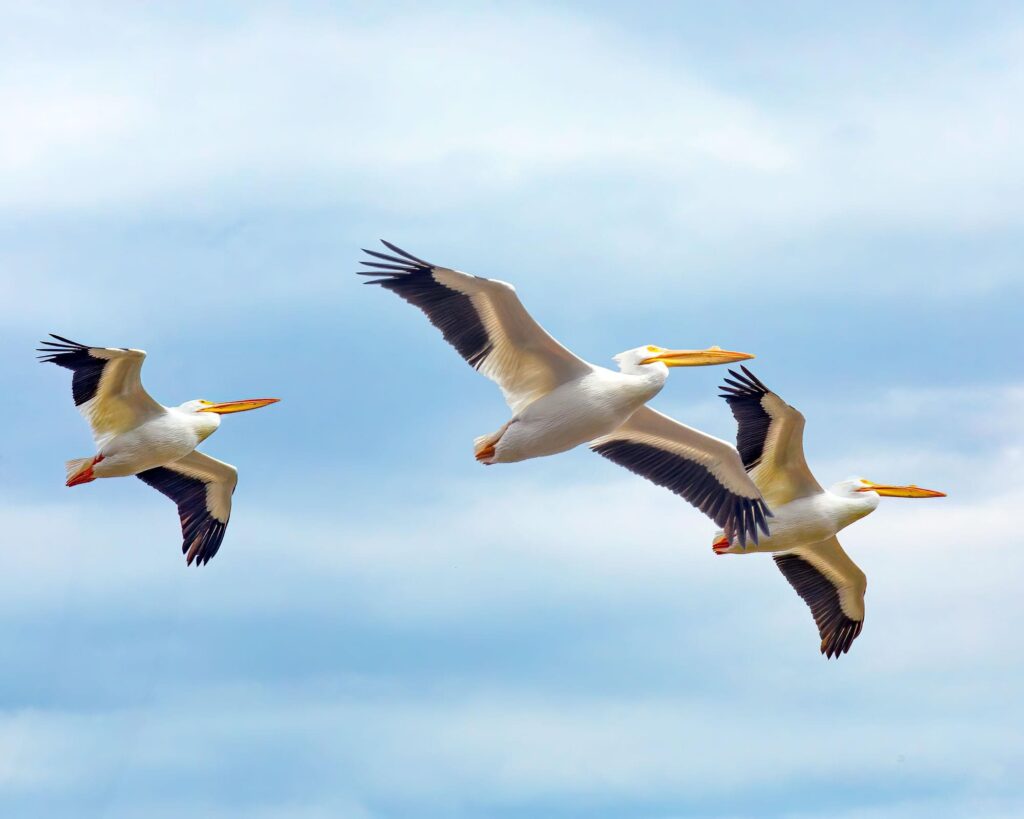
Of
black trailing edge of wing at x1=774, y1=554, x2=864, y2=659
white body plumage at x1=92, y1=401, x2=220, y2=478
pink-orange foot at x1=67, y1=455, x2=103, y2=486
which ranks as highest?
white body plumage at x1=92, y1=401, x2=220, y2=478

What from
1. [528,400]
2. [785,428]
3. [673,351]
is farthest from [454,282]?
[785,428]

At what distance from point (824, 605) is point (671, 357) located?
151 inches

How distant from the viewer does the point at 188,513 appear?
1972 cm

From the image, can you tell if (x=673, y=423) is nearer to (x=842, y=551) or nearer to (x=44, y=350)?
(x=842, y=551)

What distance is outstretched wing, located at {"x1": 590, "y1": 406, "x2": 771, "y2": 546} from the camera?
1719cm

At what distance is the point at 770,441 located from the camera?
17.8 metres

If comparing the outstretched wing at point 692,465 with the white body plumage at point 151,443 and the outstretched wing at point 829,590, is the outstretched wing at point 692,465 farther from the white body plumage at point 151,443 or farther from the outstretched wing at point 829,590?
the white body plumage at point 151,443

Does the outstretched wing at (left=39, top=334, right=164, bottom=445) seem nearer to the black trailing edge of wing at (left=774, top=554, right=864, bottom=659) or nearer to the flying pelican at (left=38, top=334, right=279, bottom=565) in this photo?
the flying pelican at (left=38, top=334, right=279, bottom=565)

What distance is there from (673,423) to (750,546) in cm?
161

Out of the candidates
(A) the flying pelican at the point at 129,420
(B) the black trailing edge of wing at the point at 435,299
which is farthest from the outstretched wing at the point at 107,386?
(B) the black trailing edge of wing at the point at 435,299

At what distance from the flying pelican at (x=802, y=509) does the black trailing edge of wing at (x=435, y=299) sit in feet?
10.0

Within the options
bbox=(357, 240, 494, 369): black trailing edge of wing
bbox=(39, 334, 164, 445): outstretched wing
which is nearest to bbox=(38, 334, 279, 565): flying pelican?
bbox=(39, 334, 164, 445): outstretched wing

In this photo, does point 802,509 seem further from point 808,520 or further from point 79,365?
point 79,365

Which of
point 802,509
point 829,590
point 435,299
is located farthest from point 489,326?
point 829,590
